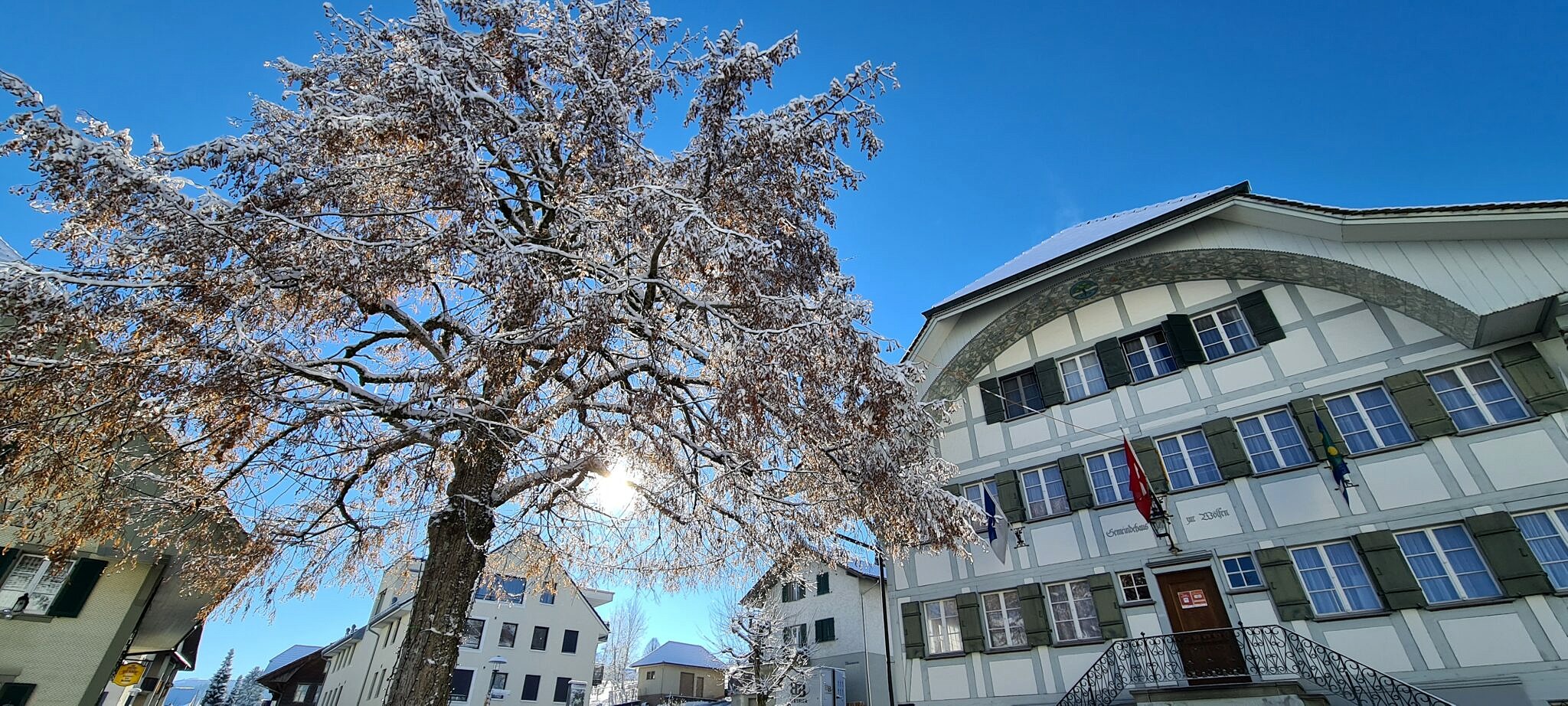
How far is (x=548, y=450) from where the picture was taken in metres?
7.63

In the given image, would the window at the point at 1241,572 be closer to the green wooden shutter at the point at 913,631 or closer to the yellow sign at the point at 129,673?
the green wooden shutter at the point at 913,631

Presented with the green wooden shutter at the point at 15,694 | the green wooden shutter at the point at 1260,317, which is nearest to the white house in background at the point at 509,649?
the green wooden shutter at the point at 15,694

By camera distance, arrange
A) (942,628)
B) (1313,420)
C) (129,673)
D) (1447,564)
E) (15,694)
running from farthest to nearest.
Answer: (942,628)
(129,673)
(1313,420)
(15,694)
(1447,564)

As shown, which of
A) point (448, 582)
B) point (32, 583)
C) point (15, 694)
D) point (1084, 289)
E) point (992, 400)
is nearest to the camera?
point (448, 582)

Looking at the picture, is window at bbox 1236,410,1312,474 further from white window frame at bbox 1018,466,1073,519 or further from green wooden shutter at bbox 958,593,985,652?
green wooden shutter at bbox 958,593,985,652

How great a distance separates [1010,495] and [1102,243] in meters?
6.35

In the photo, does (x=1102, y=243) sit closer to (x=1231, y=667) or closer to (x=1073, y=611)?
(x=1073, y=611)

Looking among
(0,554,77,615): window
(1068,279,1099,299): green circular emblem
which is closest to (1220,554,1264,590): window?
(1068,279,1099,299): green circular emblem

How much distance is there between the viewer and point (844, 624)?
23656mm

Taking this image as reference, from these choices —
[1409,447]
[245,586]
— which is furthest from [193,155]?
[1409,447]

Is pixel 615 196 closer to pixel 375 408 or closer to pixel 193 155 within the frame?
pixel 375 408

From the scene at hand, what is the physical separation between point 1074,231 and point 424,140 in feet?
58.2

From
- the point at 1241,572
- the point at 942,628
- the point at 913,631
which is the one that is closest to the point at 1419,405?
the point at 1241,572

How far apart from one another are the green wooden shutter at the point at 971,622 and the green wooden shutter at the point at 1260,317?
325 inches
